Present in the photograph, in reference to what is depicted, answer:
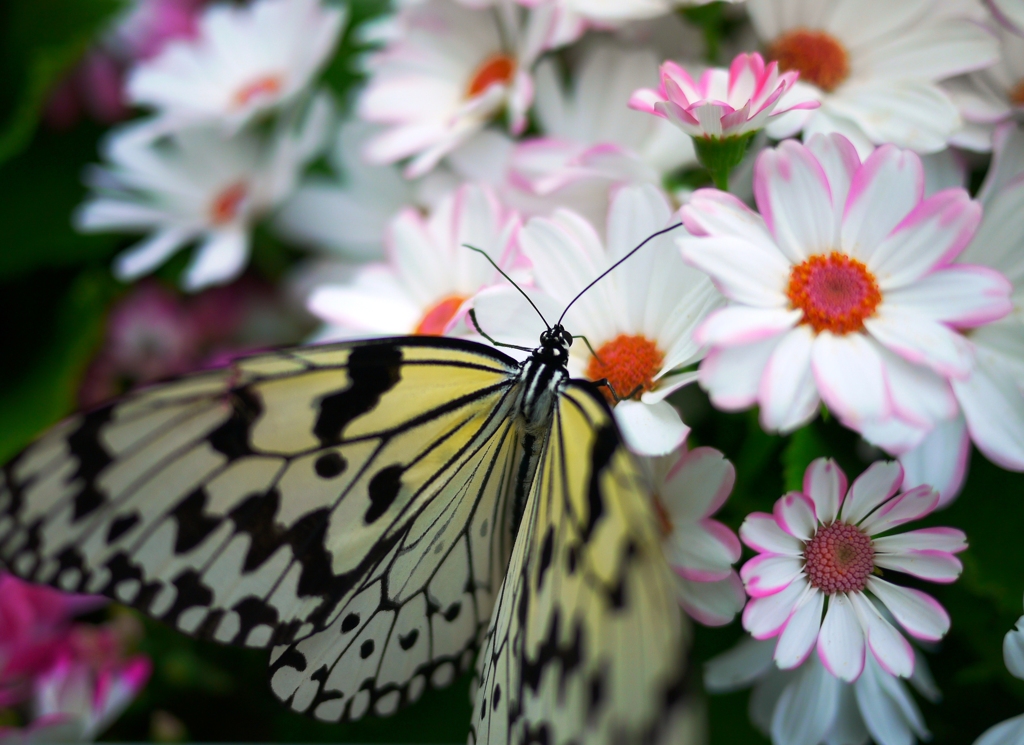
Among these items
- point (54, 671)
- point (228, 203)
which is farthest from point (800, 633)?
point (228, 203)

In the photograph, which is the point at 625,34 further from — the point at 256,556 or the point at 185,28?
the point at 185,28

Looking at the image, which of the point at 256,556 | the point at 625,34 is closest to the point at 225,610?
the point at 256,556

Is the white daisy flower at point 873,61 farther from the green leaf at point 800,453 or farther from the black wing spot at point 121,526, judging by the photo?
the black wing spot at point 121,526

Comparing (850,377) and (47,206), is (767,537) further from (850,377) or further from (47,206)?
(47,206)

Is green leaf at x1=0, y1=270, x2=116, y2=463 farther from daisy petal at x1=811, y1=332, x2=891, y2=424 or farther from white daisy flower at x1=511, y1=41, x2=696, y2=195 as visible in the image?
daisy petal at x1=811, y1=332, x2=891, y2=424

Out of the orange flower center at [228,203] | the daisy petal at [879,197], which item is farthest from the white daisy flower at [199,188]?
the daisy petal at [879,197]

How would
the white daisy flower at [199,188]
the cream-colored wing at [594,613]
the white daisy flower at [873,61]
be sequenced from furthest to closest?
the white daisy flower at [199,188] < the white daisy flower at [873,61] < the cream-colored wing at [594,613]
